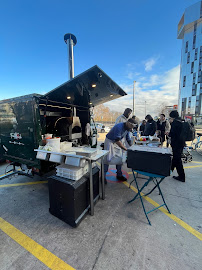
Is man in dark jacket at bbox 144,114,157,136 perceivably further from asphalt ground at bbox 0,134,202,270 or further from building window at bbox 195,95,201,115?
building window at bbox 195,95,201,115

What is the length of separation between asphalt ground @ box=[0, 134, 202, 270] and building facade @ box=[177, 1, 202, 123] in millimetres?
33919

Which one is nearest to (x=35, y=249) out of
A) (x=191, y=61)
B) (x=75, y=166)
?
(x=75, y=166)

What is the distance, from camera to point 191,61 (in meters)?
32.5

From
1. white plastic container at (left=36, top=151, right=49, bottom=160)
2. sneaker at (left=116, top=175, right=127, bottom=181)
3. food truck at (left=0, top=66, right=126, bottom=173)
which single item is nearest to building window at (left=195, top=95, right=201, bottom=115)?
food truck at (left=0, top=66, right=126, bottom=173)

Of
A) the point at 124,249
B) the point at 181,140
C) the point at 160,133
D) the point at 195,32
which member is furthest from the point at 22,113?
the point at 195,32

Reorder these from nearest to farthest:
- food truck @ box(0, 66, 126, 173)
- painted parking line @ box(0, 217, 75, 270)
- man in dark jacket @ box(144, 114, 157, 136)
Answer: painted parking line @ box(0, 217, 75, 270), food truck @ box(0, 66, 126, 173), man in dark jacket @ box(144, 114, 157, 136)

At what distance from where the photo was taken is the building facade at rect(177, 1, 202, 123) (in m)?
29.9

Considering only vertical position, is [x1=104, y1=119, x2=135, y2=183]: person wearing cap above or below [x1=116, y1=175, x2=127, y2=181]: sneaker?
above

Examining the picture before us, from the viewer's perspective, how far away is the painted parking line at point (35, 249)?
1467 mm

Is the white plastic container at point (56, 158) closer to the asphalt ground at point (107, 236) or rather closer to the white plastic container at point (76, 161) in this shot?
the white plastic container at point (76, 161)

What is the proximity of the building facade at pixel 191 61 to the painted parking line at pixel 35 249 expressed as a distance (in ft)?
116

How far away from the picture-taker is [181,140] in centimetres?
328

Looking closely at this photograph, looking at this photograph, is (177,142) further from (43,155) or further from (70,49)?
(70,49)

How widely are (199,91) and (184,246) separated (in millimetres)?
40087
